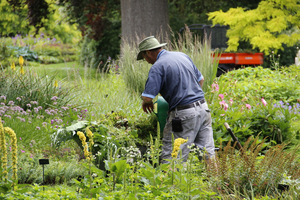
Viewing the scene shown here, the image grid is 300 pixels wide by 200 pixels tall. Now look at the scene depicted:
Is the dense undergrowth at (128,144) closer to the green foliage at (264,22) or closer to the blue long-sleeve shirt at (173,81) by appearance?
the blue long-sleeve shirt at (173,81)

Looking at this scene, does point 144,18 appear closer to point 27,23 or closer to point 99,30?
point 99,30

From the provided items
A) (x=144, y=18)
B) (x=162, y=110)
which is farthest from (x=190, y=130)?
(x=144, y=18)

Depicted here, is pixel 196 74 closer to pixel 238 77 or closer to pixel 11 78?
pixel 11 78

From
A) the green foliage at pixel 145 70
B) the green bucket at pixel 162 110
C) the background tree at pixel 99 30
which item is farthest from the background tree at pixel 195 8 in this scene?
the green bucket at pixel 162 110

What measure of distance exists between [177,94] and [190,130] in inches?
18.3

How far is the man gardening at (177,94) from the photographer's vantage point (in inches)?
193

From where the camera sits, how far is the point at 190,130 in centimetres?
504

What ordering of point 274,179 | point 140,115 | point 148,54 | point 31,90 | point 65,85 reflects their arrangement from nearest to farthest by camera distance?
point 274,179
point 148,54
point 140,115
point 31,90
point 65,85

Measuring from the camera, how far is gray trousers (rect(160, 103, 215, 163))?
5.00 m

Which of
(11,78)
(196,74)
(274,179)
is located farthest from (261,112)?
(11,78)

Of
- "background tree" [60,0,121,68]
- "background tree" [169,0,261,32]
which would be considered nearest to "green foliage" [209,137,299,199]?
"background tree" [60,0,121,68]

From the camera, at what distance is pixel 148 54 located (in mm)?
5207

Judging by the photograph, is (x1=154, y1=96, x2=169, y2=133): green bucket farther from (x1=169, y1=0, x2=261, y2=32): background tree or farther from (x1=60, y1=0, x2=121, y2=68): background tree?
(x1=169, y1=0, x2=261, y2=32): background tree

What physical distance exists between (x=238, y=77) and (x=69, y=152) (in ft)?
19.5
